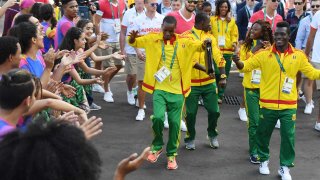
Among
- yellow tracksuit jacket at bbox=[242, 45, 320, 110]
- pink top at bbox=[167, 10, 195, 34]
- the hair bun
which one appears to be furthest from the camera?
pink top at bbox=[167, 10, 195, 34]

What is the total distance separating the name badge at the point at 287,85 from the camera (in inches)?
238

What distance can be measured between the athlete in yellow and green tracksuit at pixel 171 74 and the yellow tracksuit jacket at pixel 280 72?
0.83 metres

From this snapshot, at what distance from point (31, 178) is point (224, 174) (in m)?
4.53

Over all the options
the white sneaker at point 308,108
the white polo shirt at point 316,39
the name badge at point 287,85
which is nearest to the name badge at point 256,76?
the name badge at point 287,85

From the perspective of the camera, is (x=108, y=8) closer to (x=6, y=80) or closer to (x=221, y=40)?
(x=221, y=40)

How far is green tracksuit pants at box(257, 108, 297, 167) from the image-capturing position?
6.07 m

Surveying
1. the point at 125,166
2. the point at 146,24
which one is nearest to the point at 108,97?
the point at 146,24

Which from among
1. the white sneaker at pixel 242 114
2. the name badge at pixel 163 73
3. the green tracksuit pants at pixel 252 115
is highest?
the name badge at pixel 163 73

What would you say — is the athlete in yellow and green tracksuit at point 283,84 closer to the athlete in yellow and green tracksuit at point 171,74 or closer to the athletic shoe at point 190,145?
the athlete in yellow and green tracksuit at point 171,74

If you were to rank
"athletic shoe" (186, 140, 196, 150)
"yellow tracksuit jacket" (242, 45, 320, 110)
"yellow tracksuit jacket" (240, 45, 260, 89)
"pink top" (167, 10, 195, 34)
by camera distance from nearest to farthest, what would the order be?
1. "yellow tracksuit jacket" (242, 45, 320, 110)
2. "yellow tracksuit jacket" (240, 45, 260, 89)
3. "athletic shoe" (186, 140, 196, 150)
4. "pink top" (167, 10, 195, 34)

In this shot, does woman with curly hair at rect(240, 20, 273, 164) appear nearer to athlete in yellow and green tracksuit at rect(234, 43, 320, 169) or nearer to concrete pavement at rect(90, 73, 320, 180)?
concrete pavement at rect(90, 73, 320, 180)

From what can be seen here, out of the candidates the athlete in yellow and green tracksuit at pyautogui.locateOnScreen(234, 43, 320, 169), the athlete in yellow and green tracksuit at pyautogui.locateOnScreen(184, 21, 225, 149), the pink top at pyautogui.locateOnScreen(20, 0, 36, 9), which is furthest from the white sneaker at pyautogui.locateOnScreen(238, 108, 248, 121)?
the pink top at pyautogui.locateOnScreen(20, 0, 36, 9)

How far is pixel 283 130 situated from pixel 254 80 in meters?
0.97

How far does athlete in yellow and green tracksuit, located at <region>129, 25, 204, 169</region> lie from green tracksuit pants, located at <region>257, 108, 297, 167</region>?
3.25 ft
